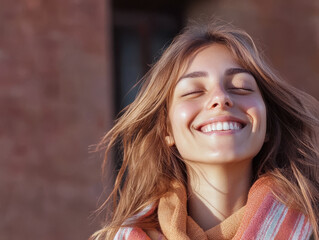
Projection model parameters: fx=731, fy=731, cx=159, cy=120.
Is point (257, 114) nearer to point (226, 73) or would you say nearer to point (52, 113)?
point (226, 73)

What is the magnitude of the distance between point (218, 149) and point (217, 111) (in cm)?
13

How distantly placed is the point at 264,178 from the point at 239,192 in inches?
3.9

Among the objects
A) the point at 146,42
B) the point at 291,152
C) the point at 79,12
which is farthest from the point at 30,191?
the point at 291,152

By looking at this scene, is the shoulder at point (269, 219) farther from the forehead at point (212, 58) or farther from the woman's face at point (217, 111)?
the forehead at point (212, 58)

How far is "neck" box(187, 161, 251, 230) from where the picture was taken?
2436 mm

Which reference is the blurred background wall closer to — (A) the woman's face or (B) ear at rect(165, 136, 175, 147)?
(B) ear at rect(165, 136, 175, 147)

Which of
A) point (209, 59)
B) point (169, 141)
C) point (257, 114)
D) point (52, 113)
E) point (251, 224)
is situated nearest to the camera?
point (251, 224)

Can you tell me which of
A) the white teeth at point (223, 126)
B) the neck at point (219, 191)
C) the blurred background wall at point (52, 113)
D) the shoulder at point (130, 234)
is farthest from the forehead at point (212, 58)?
the blurred background wall at point (52, 113)

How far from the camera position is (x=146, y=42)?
6.96 meters

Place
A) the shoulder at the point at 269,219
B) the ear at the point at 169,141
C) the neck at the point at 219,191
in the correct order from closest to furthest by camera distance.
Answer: the shoulder at the point at 269,219, the neck at the point at 219,191, the ear at the point at 169,141

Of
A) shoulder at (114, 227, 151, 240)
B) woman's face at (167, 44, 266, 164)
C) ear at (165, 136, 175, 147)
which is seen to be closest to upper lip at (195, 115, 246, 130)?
woman's face at (167, 44, 266, 164)

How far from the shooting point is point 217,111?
240 centimetres

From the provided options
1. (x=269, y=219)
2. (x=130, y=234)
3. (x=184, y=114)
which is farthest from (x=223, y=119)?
(x=130, y=234)

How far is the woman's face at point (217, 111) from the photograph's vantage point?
2359mm
